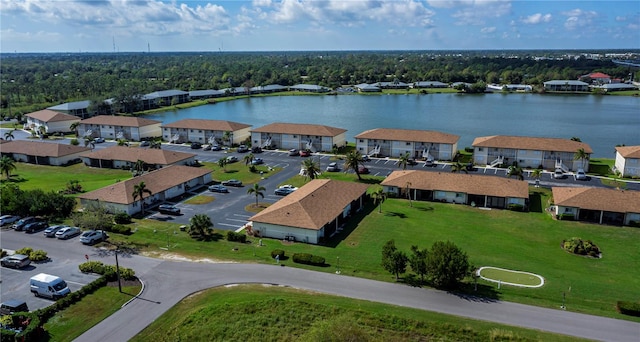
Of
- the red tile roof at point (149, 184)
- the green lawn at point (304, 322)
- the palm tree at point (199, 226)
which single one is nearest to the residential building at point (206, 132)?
the red tile roof at point (149, 184)

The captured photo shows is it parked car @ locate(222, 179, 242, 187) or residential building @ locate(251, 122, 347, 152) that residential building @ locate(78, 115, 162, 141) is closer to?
residential building @ locate(251, 122, 347, 152)

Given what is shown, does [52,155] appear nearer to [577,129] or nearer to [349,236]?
[349,236]

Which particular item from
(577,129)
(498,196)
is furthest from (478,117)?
(498,196)

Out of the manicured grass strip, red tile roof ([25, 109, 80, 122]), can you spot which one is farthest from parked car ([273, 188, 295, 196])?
red tile roof ([25, 109, 80, 122])

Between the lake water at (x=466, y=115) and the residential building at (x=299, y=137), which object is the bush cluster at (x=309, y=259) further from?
the lake water at (x=466, y=115)

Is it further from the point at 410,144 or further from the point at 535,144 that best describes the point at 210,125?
the point at 535,144

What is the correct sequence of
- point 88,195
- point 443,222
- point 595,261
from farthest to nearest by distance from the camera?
point 88,195, point 443,222, point 595,261

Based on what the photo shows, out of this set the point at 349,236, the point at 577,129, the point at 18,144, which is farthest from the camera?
the point at 577,129
